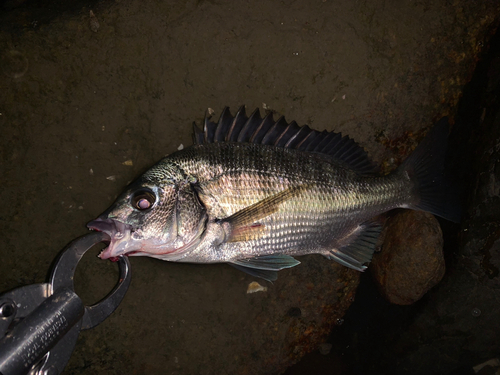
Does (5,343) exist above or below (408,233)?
below

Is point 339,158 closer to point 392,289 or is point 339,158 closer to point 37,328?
point 392,289

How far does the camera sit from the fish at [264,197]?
2.09 meters

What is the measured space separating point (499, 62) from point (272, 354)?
315 cm

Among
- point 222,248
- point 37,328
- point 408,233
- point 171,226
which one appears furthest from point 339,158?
point 37,328

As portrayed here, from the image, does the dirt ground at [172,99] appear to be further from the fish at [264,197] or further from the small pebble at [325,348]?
the small pebble at [325,348]

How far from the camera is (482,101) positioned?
291 cm

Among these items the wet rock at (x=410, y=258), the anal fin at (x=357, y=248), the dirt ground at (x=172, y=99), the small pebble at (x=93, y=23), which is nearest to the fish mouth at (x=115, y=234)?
the dirt ground at (x=172, y=99)

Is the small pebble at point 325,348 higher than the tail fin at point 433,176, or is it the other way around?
the tail fin at point 433,176

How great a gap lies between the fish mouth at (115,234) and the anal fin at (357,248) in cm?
153

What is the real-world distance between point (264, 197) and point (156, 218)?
72 centimetres

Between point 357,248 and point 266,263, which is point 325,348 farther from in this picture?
point 266,263

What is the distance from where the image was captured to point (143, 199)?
6.73ft

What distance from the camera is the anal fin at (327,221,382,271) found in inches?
105

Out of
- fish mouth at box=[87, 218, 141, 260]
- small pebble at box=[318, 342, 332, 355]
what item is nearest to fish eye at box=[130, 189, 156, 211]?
fish mouth at box=[87, 218, 141, 260]
